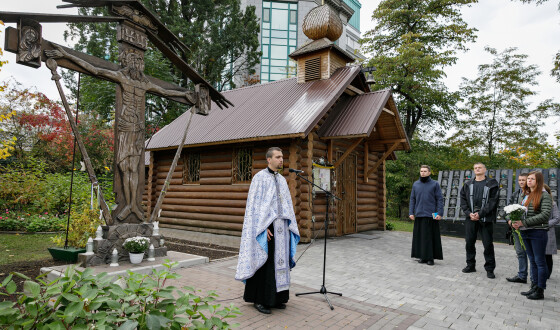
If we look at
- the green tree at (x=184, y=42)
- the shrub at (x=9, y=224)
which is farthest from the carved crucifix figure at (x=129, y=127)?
the green tree at (x=184, y=42)

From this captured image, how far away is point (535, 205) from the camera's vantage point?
5.11 m

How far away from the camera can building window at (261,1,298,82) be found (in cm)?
3209

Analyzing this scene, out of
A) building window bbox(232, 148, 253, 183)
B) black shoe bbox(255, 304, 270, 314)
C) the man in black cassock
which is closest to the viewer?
black shoe bbox(255, 304, 270, 314)

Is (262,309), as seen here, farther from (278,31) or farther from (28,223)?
(278,31)

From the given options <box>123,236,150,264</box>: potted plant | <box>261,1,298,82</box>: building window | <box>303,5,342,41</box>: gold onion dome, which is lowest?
<box>123,236,150,264</box>: potted plant

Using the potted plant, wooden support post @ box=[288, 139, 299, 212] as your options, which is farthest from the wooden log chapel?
the potted plant

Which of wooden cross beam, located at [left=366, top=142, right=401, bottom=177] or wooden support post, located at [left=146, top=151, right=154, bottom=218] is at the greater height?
wooden cross beam, located at [left=366, top=142, right=401, bottom=177]

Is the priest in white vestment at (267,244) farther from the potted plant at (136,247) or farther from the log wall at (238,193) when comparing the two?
the log wall at (238,193)

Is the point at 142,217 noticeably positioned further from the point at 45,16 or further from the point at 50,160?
the point at 50,160

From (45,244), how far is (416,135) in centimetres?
2260

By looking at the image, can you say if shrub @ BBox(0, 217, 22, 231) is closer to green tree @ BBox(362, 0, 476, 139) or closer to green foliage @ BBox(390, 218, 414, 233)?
green foliage @ BBox(390, 218, 414, 233)

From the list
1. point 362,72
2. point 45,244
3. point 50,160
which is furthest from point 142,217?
point 50,160

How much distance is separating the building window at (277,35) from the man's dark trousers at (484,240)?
90.0 feet

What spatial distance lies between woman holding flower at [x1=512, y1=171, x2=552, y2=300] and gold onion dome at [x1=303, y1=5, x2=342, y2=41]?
8674 mm
